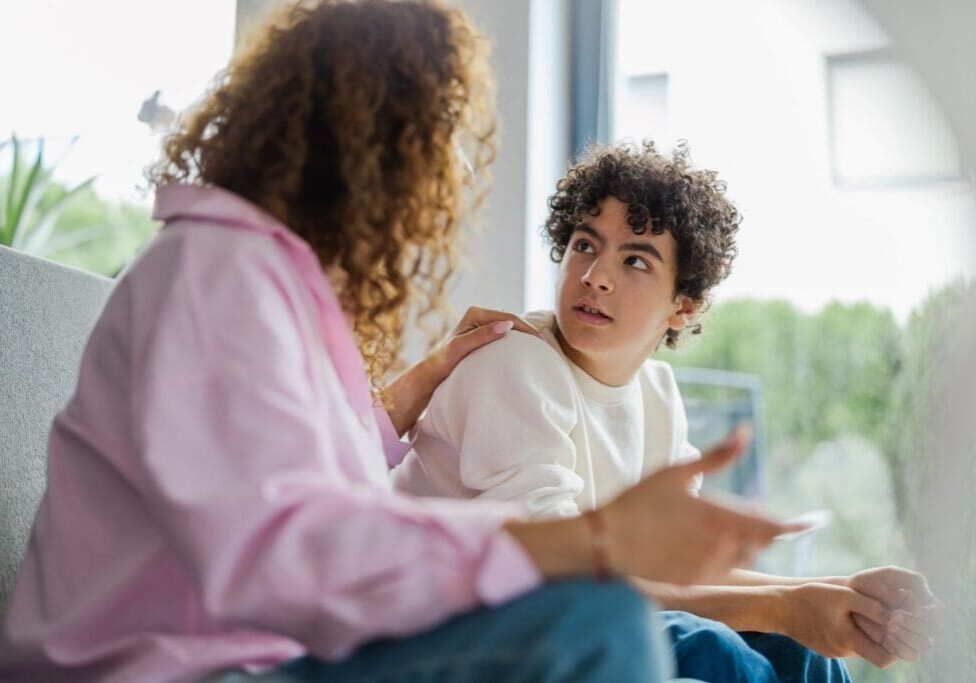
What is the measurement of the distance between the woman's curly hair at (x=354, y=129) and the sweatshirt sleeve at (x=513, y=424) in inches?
14.9

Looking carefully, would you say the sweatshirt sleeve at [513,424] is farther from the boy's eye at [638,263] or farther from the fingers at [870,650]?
the fingers at [870,650]

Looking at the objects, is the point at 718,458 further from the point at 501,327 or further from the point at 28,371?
the point at 28,371

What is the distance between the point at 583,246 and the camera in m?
1.69

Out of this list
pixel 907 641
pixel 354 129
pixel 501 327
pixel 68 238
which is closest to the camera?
pixel 354 129

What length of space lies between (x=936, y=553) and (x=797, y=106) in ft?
3.09

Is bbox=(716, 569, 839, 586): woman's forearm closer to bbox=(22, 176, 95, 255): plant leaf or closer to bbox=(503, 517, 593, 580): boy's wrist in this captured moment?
A: bbox=(503, 517, 593, 580): boy's wrist

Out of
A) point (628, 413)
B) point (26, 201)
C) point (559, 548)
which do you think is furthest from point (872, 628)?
point (26, 201)

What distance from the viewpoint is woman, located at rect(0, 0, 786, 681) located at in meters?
0.80

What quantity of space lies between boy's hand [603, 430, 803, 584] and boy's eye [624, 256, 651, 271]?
2.75 feet

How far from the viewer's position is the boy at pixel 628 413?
1.43 m

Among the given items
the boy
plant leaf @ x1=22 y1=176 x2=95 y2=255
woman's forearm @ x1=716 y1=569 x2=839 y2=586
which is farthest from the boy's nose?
plant leaf @ x1=22 y1=176 x2=95 y2=255

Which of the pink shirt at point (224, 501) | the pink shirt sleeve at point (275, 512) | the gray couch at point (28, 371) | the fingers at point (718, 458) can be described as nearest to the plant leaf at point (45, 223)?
the gray couch at point (28, 371)

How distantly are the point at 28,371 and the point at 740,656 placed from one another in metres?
0.94

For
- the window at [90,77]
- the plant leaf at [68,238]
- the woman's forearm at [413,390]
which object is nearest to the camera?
the woman's forearm at [413,390]
